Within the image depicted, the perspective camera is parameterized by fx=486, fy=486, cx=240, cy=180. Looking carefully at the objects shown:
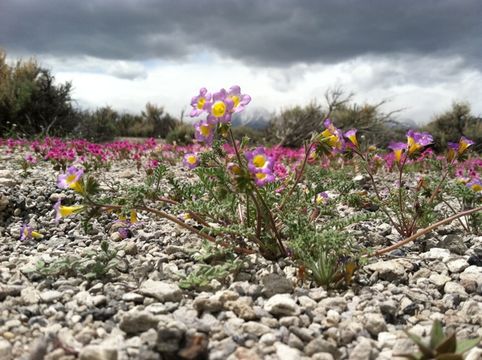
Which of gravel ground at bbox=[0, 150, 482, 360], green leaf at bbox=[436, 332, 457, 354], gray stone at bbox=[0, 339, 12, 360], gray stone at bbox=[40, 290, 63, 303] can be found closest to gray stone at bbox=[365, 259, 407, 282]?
gravel ground at bbox=[0, 150, 482, 360]

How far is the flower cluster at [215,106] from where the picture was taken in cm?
265

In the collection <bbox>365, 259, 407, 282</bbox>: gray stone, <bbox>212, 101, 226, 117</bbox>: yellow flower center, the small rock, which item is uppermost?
<bbox>212, 101, 226, 117</bbox>: yellow flower center

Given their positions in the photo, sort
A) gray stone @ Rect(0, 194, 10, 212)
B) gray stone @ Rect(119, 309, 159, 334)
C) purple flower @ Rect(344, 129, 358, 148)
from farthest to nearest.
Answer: gray stone @ Rect(0, 194, 10, 212), purple flower @ Rect(344, 129, 358, 148), gray stone @ Rect(119, 309, 159, 334)

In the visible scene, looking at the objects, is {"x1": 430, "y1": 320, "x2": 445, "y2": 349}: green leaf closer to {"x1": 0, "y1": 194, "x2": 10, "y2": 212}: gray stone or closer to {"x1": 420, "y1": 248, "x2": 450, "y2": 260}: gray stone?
{"x1": 420, "y1": 248, "x2": 450, "y2": 260}: gray stone

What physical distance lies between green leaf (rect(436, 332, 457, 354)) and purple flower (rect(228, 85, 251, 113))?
1.52 m

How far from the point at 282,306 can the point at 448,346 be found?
75 centimetres

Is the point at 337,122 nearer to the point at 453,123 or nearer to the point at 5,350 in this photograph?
the point at 453,123

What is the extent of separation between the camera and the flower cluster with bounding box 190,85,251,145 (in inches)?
104

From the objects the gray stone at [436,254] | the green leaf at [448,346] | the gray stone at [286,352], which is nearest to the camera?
the green leaf at [448,346]

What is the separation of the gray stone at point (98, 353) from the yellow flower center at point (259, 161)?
1.10 metres

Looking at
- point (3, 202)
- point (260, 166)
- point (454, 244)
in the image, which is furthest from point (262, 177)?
point (3, 202)

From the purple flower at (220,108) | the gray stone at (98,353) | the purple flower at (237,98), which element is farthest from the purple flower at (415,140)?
the gray stone at (98,353)

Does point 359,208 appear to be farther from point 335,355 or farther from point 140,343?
point 140,343

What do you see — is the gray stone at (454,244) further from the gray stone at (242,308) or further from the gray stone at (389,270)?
the gray stone at (242,308)
